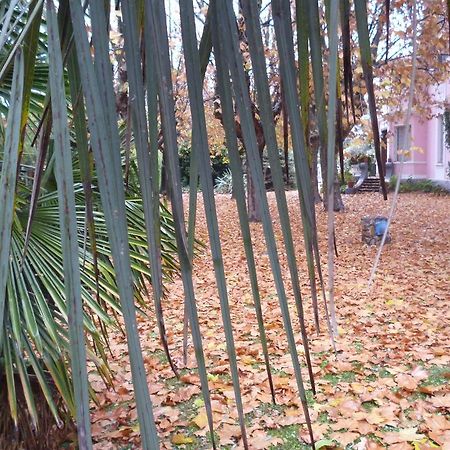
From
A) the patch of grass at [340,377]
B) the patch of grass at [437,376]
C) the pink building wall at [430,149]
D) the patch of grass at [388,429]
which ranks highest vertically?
the pink building wall at [430,149]

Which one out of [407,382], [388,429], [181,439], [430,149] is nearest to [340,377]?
[407,382]

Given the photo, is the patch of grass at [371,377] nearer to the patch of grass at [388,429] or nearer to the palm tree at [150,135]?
the patch of grass at [388,429]

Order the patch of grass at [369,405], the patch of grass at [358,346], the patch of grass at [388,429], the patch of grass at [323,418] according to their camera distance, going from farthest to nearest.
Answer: the patch of grass at [358,346]
the patch of grass at [369,405]
the patch of grass at [323,418]
the patch of grass at [388,429]

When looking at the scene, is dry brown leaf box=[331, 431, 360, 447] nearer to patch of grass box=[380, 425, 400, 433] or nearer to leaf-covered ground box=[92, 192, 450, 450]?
leaf-covered ground box=[92, 192, 450, 450]

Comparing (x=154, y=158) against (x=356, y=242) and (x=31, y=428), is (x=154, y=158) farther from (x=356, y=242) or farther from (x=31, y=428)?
(x=356, y=242)

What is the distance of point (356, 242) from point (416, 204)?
8711mm

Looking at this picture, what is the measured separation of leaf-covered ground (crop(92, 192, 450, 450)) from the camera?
3.16m

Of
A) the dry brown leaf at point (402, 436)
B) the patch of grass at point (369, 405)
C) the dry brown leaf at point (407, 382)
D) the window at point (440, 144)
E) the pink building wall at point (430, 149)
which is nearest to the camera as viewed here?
the dry brown leaf at point (402, 436)

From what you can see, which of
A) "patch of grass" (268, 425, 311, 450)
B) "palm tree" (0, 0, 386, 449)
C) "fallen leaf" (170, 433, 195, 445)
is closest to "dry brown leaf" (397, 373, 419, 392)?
"patch of grass" (268, 425, 311, 450)

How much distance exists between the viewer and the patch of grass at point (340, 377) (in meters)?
3.93

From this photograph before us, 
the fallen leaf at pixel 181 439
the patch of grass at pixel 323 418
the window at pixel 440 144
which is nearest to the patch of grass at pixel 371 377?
the patch of grass at pixel 323 418

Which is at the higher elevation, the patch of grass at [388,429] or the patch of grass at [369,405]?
A: the patch of grass at [388,429]

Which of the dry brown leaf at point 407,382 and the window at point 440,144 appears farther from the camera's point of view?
the window at point 440,144

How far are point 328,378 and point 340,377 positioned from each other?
94 mm
